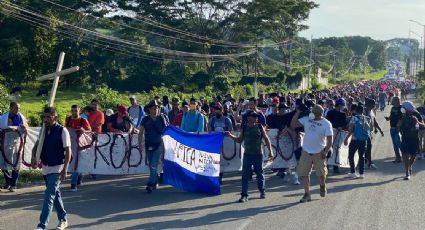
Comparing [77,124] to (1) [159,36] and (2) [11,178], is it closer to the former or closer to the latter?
(2) [11,178]

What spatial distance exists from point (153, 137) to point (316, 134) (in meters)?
3.11

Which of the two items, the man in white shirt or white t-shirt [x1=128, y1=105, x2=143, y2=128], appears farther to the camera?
white t-shirt [x1=128, y1=105, x2=143, y2=128]

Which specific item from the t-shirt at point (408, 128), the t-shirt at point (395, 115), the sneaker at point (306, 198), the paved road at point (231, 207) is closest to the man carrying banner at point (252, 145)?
the paved road at point (231, 207)

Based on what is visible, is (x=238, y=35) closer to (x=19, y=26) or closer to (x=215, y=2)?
(x=215, y=2)

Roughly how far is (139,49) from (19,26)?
44.0ft

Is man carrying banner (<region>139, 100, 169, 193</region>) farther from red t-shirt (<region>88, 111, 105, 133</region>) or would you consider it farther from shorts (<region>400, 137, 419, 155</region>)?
shorts (<region>400, 137, 419, 155</region>)

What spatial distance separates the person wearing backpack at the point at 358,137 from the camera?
43.6ft

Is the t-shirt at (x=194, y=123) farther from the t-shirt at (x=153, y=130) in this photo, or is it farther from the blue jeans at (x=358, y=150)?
the blue jeans at (x=358, y=150)

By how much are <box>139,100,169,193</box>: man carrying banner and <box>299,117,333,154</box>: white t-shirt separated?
2.79m

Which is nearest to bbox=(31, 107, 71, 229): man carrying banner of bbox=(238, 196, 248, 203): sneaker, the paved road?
the paved road

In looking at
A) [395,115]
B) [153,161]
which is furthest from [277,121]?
[395,115]

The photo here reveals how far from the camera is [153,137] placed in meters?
11.3

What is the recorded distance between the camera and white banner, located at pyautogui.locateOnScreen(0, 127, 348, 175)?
11.9 meters

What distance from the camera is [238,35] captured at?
59469 millimetres
